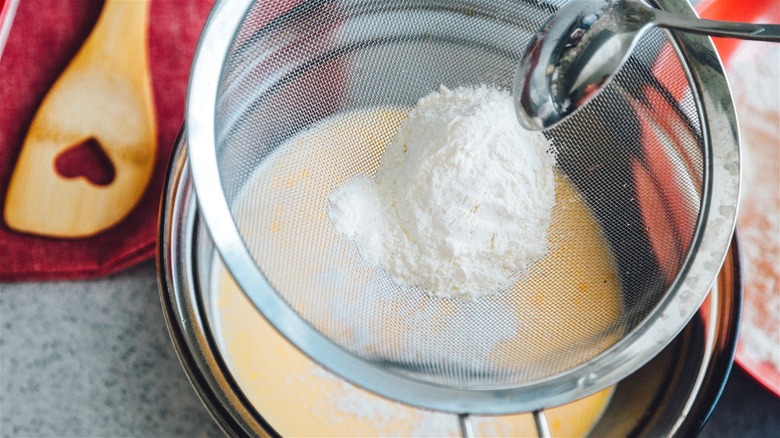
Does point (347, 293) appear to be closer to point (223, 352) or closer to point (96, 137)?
point (223, 352)

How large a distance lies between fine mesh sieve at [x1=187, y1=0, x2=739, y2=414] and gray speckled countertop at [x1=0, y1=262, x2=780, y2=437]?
8.8 inches

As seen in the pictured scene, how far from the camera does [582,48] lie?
61cm

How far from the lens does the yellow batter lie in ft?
2.49

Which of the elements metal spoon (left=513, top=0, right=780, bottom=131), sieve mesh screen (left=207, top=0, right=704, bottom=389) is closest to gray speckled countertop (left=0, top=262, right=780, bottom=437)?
sieve mesh screen (left=207, top=0, right=704, bottom=389)

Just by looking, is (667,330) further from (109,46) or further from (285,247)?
(109,46)

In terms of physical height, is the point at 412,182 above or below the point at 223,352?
above

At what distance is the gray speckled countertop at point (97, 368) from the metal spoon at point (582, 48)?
0.46m

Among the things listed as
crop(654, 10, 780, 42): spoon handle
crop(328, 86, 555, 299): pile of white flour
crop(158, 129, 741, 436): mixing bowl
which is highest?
crop(654, 10, 780, 42): spoon handle

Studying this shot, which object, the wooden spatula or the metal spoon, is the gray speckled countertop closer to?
the wooden spatula

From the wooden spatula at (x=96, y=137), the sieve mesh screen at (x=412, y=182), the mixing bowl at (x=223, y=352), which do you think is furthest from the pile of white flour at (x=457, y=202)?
the wooden spatula at (x=96, y=137)

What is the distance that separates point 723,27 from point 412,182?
31 centimetres

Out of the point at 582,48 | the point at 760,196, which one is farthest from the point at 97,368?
the point at 760,196

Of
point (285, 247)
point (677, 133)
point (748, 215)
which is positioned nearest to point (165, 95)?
point (285, 247)

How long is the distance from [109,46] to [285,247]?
0.35m
